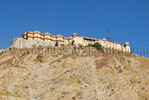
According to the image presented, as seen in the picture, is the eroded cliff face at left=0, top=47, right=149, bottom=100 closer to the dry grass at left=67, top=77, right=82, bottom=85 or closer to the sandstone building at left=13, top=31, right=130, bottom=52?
the dry grass at left=67, top=77, right=82, bottom=85

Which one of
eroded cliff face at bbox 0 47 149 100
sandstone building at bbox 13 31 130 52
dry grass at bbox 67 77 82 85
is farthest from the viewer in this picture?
sandstone building at bbox 13 31 130 52

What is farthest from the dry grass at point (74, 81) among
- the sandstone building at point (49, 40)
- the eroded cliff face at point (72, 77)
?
the sandstone building at point (49, 40)

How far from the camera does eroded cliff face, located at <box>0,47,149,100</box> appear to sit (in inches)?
1403

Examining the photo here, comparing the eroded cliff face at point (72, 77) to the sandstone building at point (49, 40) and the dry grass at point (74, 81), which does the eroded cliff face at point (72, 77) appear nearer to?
the dry grass at point (74, 81)

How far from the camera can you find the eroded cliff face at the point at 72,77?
35.6m

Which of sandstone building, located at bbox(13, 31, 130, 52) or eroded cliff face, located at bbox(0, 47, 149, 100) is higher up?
sandstone building, located at bbox(13, 31, 130, 52)

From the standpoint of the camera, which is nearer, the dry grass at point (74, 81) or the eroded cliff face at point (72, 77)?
the eroded cliff face at point (72, 77)

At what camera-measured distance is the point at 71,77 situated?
4047cm

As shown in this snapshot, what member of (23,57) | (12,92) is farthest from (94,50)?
(12,92)

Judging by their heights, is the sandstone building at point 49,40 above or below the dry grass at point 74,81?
above

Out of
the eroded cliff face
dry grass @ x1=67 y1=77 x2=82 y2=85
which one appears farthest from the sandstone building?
dry grass @ x1=67 y1=77 x2=82 y2=85

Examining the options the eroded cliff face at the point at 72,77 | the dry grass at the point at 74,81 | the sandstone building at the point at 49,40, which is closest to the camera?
the eroded cliff face at the point at 72,77

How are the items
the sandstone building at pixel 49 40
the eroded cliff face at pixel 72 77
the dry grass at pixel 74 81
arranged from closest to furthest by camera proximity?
the eroded cliff face at pixel 72 77, the dry grass at pixel 74 81, the sandstone building at pixel 49 40

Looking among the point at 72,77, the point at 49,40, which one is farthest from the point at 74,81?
the point at 49,40
